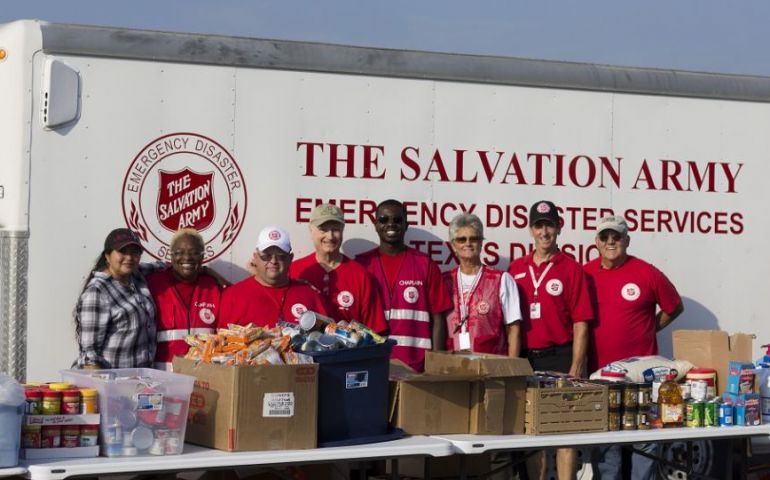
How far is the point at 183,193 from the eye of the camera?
6.46 m

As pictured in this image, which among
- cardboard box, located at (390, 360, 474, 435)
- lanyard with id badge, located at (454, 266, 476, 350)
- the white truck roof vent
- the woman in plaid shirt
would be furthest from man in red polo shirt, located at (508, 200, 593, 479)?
the white truck roof vent

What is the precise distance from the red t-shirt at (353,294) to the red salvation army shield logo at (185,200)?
58 centimetres

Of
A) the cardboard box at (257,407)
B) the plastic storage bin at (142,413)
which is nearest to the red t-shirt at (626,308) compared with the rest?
the cardboard box at (257,407)

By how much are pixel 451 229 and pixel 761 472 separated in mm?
2624

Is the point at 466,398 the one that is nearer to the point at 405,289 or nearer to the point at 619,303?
the point at 405,289

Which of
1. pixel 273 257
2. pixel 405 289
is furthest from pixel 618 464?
pixel 273 257

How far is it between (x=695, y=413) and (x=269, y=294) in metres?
2.23

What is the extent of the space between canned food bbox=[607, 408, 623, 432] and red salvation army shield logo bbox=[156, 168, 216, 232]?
2.29 metres

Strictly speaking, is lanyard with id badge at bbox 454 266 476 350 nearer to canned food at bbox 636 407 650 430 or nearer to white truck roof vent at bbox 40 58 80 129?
canned food at bbox 636 407 650 430

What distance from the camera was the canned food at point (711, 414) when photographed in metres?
6.25

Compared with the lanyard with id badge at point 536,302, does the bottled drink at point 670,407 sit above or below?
below

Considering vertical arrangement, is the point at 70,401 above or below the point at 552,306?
below

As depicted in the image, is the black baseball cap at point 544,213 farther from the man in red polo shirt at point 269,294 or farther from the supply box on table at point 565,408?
the man in red polo shirt at point 269,294

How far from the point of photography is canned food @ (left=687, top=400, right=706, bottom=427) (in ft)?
20.4
